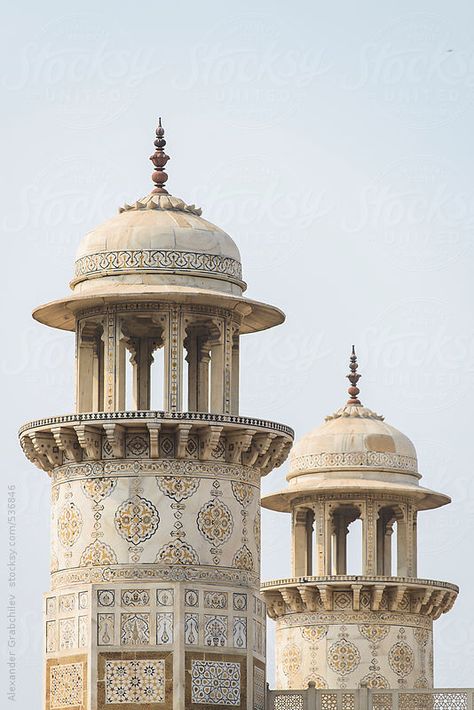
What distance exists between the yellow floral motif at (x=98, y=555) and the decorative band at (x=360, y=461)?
51.5 feet

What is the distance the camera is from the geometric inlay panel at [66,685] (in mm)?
46344

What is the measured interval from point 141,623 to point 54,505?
2.95 m

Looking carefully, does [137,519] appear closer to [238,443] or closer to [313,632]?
[238,443]

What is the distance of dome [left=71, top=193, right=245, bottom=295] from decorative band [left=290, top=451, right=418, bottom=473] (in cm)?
1388

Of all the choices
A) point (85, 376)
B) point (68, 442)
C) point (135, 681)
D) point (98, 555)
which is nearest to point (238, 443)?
point (68, 442)

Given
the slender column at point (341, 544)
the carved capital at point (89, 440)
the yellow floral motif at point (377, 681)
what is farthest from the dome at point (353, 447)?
the carved capital at point (89, 440)

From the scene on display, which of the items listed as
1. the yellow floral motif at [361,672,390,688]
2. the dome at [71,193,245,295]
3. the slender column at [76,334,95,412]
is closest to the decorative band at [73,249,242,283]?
the dome at [71,193,245,295]

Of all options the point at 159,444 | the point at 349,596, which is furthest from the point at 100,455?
the point at 349,596

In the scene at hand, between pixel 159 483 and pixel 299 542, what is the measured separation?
15561mm

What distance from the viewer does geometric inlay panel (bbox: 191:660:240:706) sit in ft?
152

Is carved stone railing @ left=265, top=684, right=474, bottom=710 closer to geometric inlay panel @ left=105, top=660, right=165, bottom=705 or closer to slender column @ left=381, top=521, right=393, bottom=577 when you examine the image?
geometric inlay panel @ left=105, top=660, right=165, bottom=705

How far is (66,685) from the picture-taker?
4669 cm

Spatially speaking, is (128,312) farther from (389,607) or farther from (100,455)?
(389,607)

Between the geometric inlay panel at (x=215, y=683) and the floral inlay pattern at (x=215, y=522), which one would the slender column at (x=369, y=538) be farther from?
the geometric inlay panel at (x=215, y=683)
